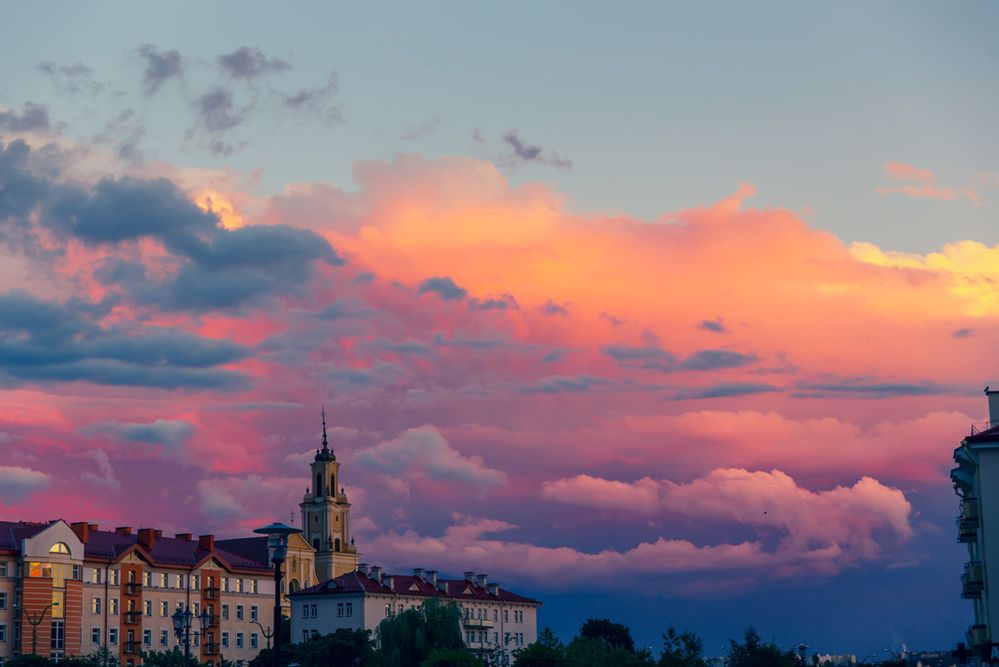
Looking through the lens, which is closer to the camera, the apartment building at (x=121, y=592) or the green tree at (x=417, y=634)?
the green tree at (x=417, y=634)

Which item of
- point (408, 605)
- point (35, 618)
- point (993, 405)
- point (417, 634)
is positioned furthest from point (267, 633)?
point (993, 405)

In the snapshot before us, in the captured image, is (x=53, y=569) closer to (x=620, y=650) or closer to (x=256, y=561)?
(x=256, y=561)

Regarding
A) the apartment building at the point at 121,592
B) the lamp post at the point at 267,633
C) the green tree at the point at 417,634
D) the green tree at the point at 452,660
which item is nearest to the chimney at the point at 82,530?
the apartment building at the point at 121,592

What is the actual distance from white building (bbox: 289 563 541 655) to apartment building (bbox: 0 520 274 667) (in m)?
9.00

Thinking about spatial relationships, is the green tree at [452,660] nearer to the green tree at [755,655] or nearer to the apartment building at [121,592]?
the green tree at [755,655]

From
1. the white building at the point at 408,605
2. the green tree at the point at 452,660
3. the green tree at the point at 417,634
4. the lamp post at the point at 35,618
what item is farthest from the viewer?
Answer: the white building at the point at 408,605

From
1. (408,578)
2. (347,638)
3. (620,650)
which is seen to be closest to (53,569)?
(347,638)

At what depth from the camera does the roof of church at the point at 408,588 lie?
161 metres

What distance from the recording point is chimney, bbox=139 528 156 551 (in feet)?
527

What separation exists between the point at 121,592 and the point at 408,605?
32579 mm

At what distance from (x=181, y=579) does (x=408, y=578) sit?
2709 cm

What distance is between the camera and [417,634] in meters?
116

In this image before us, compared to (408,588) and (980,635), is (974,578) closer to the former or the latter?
(980,635)

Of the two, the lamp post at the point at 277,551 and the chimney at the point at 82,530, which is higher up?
the chimney at the point at 82,530
